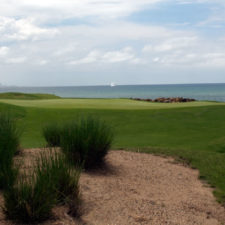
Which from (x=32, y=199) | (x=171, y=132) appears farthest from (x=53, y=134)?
(x=171, y=132)

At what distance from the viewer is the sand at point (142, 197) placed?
16.0 feet

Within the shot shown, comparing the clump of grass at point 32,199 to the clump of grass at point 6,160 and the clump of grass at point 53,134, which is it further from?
the clump of grass at point 53,134

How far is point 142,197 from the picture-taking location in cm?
588

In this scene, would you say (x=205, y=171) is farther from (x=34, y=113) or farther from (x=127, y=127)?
(x=34, y=113)

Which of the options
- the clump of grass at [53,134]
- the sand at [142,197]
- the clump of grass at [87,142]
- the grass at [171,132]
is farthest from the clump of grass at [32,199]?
the clump of grass at [53,134]

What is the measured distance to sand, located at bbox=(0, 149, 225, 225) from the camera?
16.0ft

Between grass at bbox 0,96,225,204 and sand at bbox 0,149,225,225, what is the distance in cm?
49

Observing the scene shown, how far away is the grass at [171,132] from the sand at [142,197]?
0.49 m

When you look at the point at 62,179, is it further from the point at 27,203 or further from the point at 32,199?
the point at 27,203

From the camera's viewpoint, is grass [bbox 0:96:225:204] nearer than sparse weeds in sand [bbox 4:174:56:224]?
No

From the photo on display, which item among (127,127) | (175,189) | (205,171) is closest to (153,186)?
(175,189)

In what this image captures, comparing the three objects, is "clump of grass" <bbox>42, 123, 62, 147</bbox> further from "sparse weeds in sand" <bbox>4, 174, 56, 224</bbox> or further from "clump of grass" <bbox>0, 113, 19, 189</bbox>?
"sparse weeds in sand" <bbox>4, 174, 56, 224</bbox>

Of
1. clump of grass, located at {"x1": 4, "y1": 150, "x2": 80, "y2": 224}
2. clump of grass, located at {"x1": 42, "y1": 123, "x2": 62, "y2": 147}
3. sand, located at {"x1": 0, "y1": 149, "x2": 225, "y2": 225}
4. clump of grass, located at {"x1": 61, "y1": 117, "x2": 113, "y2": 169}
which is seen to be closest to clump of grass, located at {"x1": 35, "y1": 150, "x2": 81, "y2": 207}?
clump of grass, located at {"x1": 4, "y1": 150, "x2": 80, "y2": 224}

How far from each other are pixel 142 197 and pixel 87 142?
178 cm
